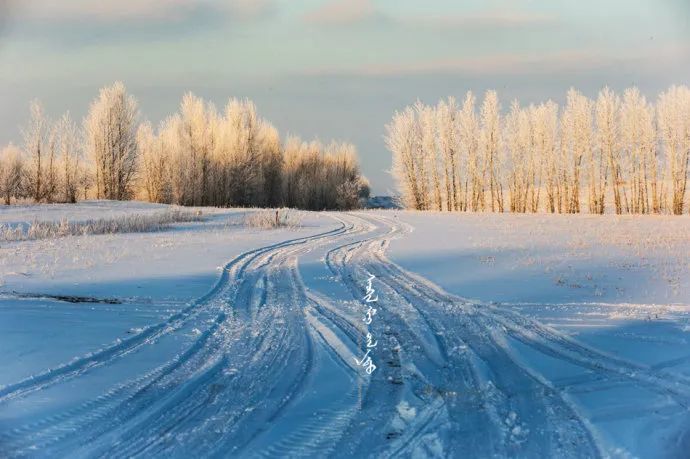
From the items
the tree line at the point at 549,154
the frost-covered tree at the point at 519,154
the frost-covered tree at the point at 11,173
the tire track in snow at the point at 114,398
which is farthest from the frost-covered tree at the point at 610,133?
the frost-covered tree at the point at 11,173

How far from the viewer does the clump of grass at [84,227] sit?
20312mm

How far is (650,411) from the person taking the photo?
193 inches

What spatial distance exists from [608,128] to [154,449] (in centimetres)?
5223

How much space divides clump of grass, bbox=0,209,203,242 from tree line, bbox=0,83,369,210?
851 inches

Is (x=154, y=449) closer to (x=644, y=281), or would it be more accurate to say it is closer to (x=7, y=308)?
(x=7, y=308)

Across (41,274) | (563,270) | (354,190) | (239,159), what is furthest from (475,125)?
(41,274)

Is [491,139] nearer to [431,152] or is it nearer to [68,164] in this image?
[431,152]

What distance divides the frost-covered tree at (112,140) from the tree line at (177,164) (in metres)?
0.09

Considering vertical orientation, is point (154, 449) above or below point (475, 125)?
below

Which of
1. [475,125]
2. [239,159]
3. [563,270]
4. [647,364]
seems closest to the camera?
[647,364]

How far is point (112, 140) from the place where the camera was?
5159 cm

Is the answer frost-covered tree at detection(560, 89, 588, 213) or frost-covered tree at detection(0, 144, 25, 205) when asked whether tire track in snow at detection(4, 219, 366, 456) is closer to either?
frost-covered tree at detection(560, 89, 588, 213)

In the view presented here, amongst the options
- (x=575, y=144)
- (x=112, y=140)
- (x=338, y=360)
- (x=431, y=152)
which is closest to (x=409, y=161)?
(x=431, y=152)

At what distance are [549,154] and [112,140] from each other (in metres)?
40.7
